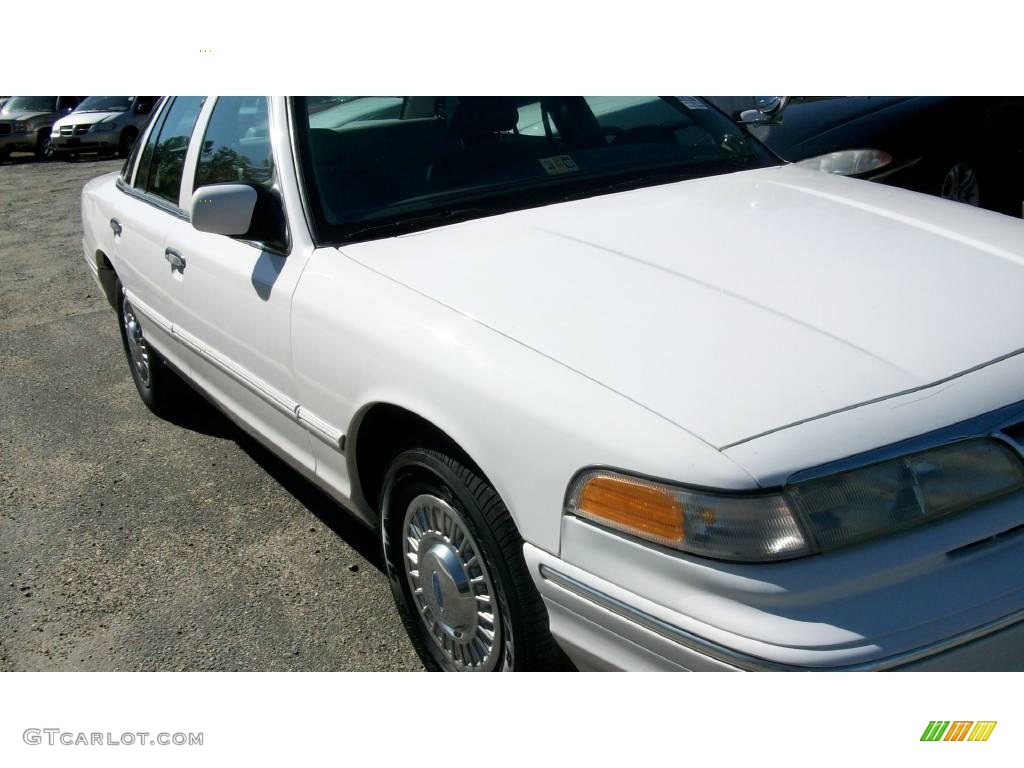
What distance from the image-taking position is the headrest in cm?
314

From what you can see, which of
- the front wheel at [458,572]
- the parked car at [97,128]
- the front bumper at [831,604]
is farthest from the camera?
the parked car at [97,128]

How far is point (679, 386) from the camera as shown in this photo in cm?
185

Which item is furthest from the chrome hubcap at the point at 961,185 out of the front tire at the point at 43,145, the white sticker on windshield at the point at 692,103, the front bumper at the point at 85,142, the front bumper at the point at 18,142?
the front bumper at the point at 18,142

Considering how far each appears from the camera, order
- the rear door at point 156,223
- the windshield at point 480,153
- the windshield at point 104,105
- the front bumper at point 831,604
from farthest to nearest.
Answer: the windshield at point 104,105 < the rear door at point 156,223 < the windshield at point 480,153 < the front bumper at point 831,604

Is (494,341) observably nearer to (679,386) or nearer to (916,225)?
(679,386)

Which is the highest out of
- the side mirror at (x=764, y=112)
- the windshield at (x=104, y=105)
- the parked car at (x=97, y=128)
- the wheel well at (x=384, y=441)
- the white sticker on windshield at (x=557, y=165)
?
the side mirror at (x=764, y=112)

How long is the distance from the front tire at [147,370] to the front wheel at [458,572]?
2399mm

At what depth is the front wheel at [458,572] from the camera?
6.91 feet

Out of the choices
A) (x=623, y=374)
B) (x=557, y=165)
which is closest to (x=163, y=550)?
(x=557, y=165)

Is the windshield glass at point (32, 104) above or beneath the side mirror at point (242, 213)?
beneath

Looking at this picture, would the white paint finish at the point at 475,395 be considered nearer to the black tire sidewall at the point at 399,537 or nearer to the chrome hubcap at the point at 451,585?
the black tire sidewall at the point at 399,537

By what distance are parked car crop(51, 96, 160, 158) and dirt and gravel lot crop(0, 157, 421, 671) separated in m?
13.8
